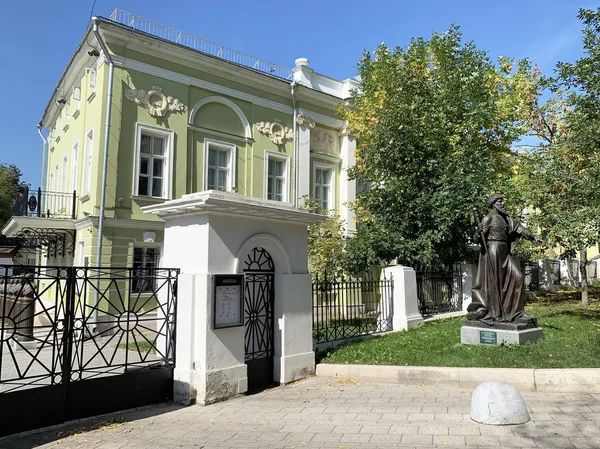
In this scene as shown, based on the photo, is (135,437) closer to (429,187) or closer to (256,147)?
(429,187)

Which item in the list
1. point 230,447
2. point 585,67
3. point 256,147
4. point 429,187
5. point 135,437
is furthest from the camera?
point 256,147

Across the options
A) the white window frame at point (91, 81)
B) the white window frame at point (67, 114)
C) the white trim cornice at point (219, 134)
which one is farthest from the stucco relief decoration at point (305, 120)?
the white window frame at point (67, 114)

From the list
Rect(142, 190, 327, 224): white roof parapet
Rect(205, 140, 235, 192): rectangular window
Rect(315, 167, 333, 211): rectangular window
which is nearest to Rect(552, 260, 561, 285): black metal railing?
Rect(315, 167, 333, 211): rectangular window

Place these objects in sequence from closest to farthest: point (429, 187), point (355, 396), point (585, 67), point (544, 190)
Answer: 1. point (355, 396)
2. point (585, 67)
3. point (544, 190)
4. point (429, 187)

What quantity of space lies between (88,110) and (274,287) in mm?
12663

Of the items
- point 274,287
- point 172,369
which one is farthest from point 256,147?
point 172,369

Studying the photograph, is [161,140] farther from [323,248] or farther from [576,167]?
[576,167]

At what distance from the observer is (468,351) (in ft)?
27.6

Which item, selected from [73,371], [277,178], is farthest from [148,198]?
[73,371]

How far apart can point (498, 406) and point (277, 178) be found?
632 inches

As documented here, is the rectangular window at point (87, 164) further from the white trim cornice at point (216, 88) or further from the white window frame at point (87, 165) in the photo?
the white trim cornice at point (216, 88)

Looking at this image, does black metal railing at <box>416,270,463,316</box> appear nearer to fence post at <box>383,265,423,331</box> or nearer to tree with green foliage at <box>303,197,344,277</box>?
fence post at <box>383,265,423,331</box>

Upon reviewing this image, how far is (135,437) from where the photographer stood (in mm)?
5453

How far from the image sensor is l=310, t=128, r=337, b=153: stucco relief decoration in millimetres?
21875
